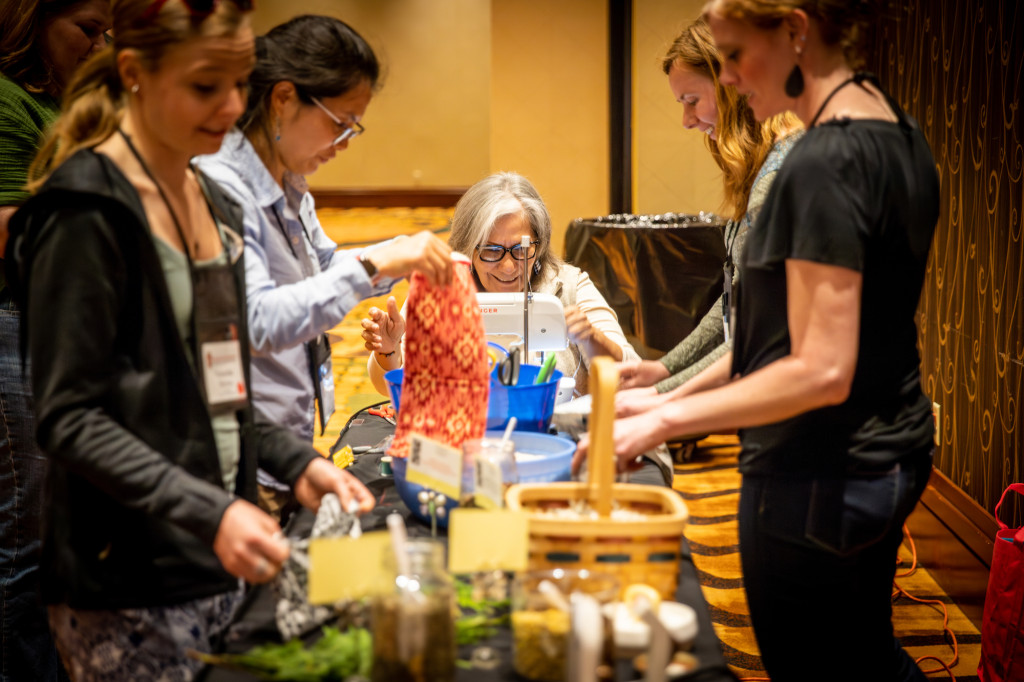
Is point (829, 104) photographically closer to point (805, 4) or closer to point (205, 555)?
point (805, 4)

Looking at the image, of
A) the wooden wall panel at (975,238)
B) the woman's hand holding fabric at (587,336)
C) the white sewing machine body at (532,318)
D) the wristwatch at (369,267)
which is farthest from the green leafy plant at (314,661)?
the wooden wall panel at (975,238)

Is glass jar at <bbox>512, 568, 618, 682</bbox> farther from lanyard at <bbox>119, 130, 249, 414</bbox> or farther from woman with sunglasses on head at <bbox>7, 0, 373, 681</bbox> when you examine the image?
lanyard at <bbox>119, 130, 249, 414</bbox>

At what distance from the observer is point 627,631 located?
3.82 feet

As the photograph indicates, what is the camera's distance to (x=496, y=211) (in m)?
3.01

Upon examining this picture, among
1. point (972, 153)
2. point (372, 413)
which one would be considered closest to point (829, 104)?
point (372, 413)

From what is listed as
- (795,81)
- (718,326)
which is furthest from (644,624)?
(718,326)

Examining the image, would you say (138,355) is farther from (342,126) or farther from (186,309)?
(342,126)

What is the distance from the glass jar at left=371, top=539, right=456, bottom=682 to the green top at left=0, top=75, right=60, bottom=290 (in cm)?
174

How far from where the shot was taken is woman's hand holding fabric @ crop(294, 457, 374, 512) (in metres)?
1.52

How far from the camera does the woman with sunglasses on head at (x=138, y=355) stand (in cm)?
123

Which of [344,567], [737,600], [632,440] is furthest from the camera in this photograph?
[737,600]

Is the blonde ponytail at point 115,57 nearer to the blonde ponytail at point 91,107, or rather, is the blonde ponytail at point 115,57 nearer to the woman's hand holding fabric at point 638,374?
the blonde ponytail at point 91,107

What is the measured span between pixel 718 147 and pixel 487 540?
1.29m

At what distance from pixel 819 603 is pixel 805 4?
0.94 meters
